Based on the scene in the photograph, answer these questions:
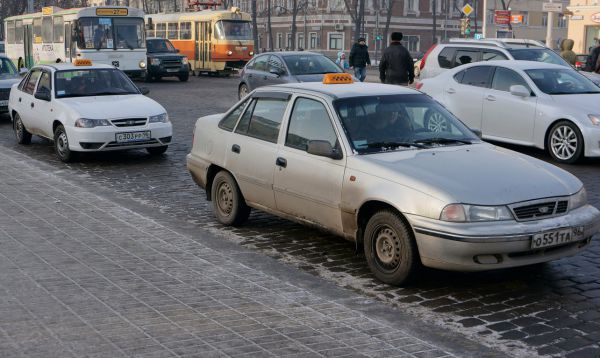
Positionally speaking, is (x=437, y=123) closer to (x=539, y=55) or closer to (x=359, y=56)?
(x=539, y=55)

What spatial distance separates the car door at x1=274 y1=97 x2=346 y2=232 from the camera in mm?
7121

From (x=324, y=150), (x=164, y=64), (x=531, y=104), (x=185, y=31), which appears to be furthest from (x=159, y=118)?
(x=185, y=31)

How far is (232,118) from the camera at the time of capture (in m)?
8.74

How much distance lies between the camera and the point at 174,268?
7141 mm

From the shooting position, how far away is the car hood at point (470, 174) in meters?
6.20

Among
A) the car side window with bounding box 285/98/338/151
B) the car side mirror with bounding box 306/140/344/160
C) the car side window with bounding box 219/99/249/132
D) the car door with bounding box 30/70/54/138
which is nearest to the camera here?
the car side mirror with bounding box 306/140/344/160

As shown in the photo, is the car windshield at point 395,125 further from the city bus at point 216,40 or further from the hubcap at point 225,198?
the city bus at point 216,40

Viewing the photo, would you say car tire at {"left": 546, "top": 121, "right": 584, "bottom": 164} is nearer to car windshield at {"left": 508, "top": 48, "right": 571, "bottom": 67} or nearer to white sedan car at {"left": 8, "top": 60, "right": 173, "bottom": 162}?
car windshield at {"left": 508, "top": 48, "right": 571, "bottom": 67}

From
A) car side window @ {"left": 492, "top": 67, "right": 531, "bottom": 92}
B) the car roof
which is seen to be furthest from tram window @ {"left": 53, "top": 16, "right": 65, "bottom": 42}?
the car roof

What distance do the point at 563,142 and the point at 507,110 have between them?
1198mm

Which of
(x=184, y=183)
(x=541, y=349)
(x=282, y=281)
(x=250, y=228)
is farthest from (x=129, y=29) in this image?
(x=541, y=349)

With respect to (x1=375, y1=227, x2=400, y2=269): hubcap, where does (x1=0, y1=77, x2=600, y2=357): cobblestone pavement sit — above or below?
below

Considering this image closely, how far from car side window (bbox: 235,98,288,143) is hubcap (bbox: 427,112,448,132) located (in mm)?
1384

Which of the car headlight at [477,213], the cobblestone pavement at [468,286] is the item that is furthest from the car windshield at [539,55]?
the car headlight at [477,213]
